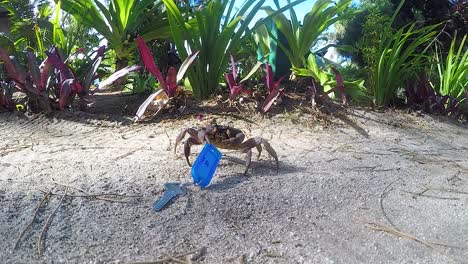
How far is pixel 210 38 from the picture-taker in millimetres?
3119

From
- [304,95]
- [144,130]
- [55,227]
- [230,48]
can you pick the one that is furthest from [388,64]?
[55,227]

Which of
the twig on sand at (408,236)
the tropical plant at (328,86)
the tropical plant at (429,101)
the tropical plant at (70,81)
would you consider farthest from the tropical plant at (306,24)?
the twig on sand at (408,236)

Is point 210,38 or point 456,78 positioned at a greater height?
point 210,38

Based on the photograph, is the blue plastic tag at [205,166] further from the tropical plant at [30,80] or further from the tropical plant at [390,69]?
the tropical plant at [390,69]

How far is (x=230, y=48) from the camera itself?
3.17 metres

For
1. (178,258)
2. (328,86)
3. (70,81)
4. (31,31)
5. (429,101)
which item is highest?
(31,31)

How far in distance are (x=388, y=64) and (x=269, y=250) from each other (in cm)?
270

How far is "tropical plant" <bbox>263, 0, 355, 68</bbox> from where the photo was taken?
3369 millimetres

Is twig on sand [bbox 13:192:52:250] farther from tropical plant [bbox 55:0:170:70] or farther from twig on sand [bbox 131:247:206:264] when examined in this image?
tropical plant [bbox 55:0:170:70]

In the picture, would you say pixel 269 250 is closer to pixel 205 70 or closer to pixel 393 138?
pixel 393 138

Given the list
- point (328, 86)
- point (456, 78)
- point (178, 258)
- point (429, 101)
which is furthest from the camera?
point (456, 78)

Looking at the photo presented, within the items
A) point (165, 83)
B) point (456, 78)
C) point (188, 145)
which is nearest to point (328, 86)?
point (165, 83)

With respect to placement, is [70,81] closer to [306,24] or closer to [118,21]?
[118,21]

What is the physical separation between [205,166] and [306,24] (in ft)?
7.46
